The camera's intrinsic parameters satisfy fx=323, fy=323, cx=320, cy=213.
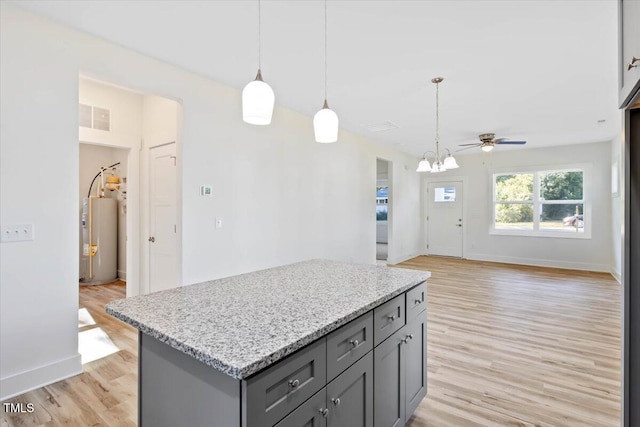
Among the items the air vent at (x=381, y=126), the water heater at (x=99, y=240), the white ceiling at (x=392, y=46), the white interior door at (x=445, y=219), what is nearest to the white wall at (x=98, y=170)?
the water heater at (x=99, y=240)

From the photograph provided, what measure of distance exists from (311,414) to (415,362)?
105 cm

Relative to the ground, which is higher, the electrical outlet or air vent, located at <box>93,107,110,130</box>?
air vent, located at <box>93,107,110,130</box>

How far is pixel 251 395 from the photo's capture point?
→ 3.07 ft

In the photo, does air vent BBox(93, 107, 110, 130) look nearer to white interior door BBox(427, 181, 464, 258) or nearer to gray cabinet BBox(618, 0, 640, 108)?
gray cabinet BBox(618, 0, 640, 108)

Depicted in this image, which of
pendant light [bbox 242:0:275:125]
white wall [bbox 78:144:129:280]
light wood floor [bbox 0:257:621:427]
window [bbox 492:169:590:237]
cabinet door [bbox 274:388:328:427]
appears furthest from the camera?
window [bbox 492:169:590:237]

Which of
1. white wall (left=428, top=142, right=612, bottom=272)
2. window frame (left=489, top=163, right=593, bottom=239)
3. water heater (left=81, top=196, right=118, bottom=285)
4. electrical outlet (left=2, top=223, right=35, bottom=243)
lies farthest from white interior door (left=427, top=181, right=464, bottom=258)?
electrical outlet (left=2, top=223, right=35, bottom=243)

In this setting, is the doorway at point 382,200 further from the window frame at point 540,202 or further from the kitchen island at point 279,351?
the kitchen island at point 279,351

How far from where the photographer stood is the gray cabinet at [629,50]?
4.22 ft

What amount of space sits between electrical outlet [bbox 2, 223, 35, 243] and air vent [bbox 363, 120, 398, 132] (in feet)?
14.4

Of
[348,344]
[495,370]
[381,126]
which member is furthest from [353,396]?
[381,126]

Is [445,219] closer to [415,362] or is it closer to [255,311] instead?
[415,362]

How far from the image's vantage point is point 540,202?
23.6 feet

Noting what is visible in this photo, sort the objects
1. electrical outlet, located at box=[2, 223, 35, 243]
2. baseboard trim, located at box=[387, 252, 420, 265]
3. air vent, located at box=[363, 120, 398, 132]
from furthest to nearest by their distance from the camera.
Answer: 1. baseboard trim, located at box=[387, 252, 420, 265]
2. air vent, located at box=[363, 120, 398, 132]
3. electrical outlet, located at box=[2, 223, 35, 243]

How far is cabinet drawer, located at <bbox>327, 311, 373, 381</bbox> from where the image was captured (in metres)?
1.26
